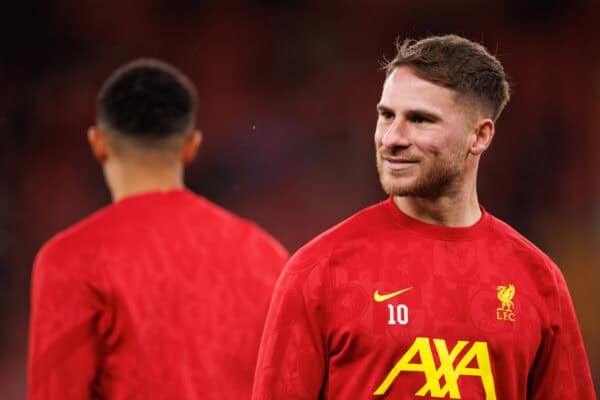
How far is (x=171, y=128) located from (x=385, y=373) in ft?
4.75

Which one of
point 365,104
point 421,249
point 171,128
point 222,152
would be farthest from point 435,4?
point 421,249

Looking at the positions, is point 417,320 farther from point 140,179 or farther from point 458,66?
point 140,179

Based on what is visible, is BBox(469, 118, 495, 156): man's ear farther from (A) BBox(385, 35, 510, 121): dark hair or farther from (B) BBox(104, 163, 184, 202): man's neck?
(B) BBox(104, 163, 184, 202): man's neck

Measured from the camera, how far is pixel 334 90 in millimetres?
10445

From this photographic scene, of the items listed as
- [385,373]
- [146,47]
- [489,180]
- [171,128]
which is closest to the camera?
[385,373]

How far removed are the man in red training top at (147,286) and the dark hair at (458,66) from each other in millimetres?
1038

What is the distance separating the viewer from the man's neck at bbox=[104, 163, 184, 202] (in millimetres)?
3568

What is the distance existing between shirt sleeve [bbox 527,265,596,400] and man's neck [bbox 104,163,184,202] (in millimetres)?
1411

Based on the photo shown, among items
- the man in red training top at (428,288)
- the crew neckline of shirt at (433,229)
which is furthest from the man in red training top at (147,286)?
the crew neckline of shirt at (433,229)

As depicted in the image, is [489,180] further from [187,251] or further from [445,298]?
[445,298]

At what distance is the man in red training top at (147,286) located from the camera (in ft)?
10.7

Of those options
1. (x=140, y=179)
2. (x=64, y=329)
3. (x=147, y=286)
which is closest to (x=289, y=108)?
(x=140, y=179)

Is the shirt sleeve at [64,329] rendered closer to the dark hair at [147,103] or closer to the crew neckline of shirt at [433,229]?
the dark hair at [147,103]

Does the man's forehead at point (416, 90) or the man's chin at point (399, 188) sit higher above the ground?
the man's forehead at point (416, 90)
